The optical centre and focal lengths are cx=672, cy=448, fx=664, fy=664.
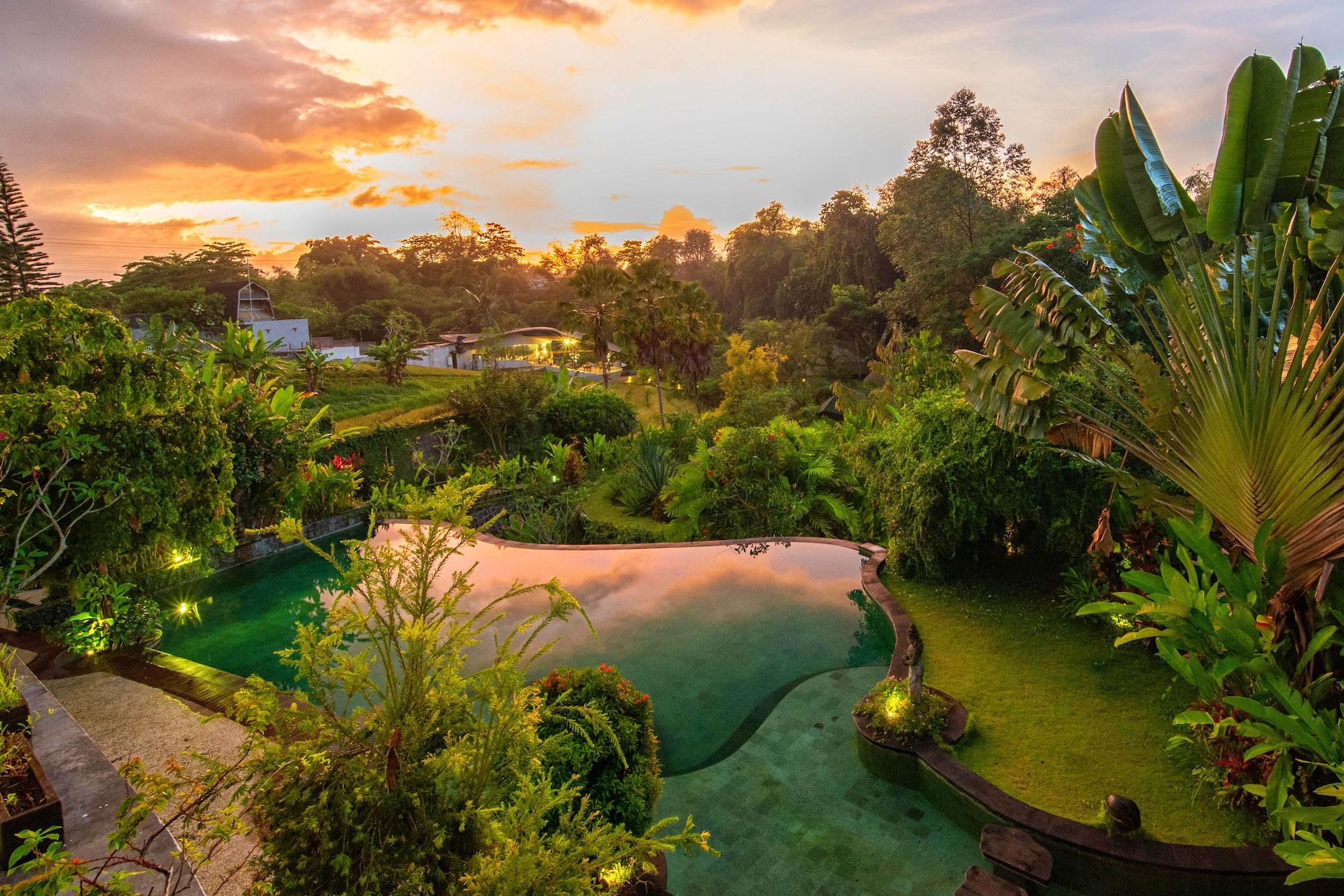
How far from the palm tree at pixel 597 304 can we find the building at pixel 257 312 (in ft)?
54.5

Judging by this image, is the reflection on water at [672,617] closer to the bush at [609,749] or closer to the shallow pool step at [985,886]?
the bush at [609,749]

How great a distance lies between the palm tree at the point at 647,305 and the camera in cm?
1945

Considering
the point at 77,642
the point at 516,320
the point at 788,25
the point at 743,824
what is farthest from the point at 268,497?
the point at 516,320

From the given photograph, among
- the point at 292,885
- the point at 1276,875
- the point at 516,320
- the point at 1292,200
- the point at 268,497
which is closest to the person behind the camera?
the point at 292,885

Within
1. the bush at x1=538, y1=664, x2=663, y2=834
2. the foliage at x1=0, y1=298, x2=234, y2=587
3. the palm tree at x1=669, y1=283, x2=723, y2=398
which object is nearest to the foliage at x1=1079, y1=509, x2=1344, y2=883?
the bush at x1=538, y1=664, x2=663, y2=834

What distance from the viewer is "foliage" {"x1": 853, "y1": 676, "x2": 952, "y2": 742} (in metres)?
4.64

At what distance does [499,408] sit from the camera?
1459 centimetres

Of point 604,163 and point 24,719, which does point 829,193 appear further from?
point 24,719

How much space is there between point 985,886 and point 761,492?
6.77 metres

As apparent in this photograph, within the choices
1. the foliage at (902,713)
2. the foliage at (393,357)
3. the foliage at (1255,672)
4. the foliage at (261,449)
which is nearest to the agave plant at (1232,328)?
the foliage at (1255,672)

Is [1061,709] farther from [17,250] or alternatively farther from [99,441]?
[17,250]

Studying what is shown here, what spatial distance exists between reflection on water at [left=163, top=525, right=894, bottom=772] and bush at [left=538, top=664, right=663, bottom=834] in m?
0.95

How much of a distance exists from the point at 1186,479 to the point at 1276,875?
2290 mm

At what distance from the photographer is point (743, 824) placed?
4.25 m
